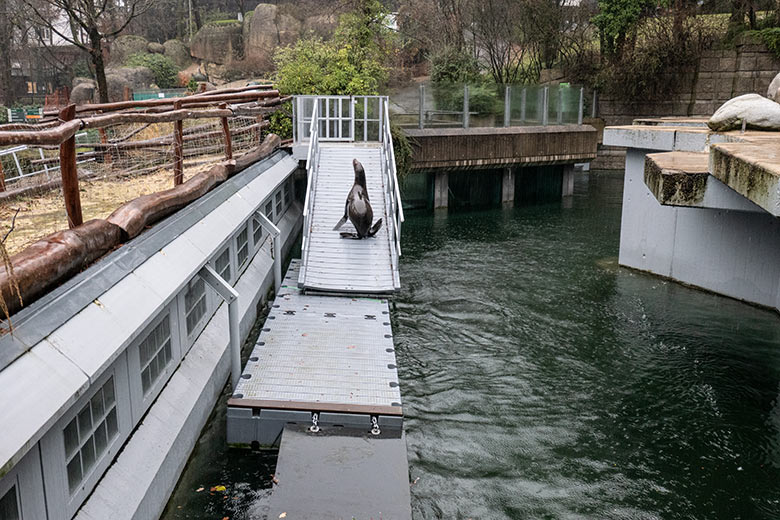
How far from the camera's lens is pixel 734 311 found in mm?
12688

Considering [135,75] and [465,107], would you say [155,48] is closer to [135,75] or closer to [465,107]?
[135,75]

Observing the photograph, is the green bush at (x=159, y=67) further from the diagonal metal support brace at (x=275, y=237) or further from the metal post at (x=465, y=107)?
the diagonal metal support brace at (x=275, y=237)

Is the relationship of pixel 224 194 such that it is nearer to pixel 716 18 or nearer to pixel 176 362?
pixel 176 362

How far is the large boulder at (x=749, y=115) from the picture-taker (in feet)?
36.6

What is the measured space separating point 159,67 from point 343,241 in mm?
32313

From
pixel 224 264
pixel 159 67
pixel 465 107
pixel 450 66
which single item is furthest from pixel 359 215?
pixel 159 67

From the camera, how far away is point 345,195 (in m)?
14.8

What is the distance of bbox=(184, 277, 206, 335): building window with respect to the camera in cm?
780

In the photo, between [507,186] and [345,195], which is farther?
[507,186]

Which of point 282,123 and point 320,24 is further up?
point 320,24

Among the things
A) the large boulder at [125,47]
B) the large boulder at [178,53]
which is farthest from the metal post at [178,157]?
the large boulder at [178,53]

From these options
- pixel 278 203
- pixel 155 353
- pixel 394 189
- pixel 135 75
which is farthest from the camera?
pixel 135 75

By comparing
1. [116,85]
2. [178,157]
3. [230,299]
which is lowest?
[230,299]

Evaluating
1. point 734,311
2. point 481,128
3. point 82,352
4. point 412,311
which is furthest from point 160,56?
point 82,352
